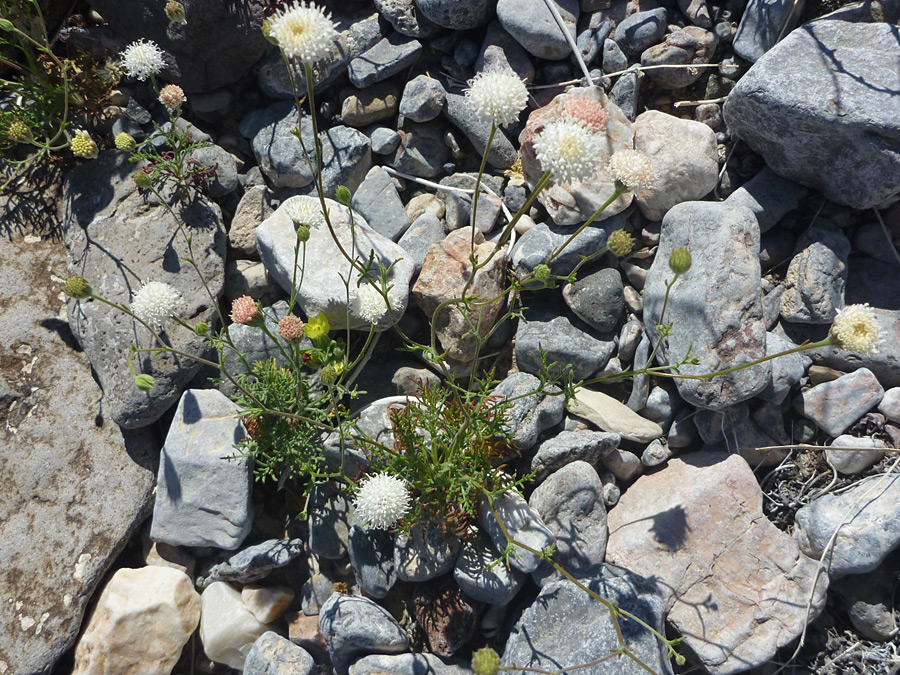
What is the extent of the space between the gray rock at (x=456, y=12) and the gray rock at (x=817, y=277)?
9.36 ft

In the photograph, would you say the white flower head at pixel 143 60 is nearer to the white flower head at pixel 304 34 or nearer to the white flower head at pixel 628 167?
the white flower head at pixel 304 34

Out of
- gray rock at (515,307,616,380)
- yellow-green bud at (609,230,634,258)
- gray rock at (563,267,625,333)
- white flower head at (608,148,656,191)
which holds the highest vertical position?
white flower head at (608,148,656,191)

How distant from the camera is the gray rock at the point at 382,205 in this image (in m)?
4.52

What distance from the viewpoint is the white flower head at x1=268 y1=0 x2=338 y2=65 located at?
2.87 m

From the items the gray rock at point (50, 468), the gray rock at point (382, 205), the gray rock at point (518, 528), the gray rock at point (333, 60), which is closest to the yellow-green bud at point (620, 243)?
the gray rock at point (518, 528)

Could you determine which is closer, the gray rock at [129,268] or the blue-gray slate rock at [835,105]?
the blue-gray slate rock at [835,105]

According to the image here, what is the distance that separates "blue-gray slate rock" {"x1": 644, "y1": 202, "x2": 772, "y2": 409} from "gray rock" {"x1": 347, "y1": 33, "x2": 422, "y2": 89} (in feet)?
7.93

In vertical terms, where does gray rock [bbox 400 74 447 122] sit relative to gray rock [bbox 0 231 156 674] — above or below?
above

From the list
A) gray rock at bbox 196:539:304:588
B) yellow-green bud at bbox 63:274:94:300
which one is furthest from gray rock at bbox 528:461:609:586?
yellow-green bud at bbox 63:274:94:300

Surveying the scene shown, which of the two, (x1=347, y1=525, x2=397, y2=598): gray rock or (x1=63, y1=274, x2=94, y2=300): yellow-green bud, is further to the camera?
(x1=347, y1=525, x2=397, y2=598): gray rock

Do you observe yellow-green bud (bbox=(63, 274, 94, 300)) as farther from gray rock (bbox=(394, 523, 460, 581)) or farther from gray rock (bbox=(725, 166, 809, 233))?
gray rock (bbox=(725, 166, 809, 233))

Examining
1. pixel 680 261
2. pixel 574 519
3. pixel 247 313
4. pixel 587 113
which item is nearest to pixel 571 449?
pixel 574 519

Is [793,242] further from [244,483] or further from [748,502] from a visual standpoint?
[244,483]

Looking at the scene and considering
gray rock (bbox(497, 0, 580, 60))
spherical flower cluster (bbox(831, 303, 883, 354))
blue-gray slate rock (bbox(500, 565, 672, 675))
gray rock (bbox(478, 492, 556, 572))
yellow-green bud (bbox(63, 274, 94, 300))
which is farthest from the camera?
gray rock (bbox(497, 0, 580, 60))
